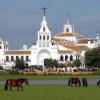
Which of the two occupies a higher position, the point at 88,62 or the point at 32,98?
the point at 88,62

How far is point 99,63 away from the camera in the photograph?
519 feet

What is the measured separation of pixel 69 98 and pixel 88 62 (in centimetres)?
12553

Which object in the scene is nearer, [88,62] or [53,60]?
[88,62]

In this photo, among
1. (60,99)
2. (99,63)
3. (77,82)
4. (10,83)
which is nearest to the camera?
(60,99)

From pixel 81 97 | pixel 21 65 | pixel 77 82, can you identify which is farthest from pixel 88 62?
pixel 81 97

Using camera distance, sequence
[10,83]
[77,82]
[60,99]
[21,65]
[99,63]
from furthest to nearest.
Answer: [21,65] → [99,63] → [77,82] → [10,83] → [60,99]

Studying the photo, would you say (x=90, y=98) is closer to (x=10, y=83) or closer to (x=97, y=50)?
(x=10, y=83)

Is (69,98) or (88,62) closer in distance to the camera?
(69,98)

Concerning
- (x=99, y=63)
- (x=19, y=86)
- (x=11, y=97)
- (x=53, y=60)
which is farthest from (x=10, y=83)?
(x=53, y=60)

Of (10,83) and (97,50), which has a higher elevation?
(97,50)

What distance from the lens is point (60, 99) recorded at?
34.9 m

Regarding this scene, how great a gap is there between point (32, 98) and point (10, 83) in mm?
9484

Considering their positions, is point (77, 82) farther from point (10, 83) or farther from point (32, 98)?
point (32, 98)

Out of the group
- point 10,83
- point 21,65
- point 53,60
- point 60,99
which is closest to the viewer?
point 60,99
